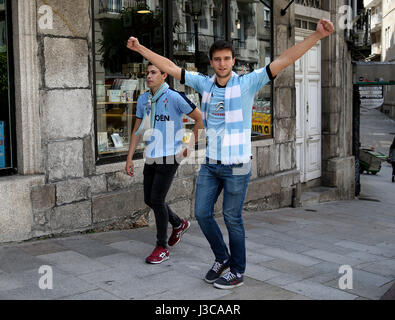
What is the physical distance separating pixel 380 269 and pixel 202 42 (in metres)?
4.17

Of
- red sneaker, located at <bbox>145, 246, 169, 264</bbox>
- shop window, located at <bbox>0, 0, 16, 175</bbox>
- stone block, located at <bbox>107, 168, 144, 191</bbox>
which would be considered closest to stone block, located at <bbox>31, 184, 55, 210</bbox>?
shop window, located at <bbox>0, 0, 16, 175</bbox>

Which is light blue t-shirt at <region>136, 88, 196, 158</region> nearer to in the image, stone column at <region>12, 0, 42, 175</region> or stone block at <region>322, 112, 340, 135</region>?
stone column at <region>12, 0, 42, 175</region>

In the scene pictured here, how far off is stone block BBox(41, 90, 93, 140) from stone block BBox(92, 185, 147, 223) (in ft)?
2.54

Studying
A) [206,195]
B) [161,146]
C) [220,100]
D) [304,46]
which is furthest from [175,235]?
[304,46]

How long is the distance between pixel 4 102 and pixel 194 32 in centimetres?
319

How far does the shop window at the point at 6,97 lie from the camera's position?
17.5 ft

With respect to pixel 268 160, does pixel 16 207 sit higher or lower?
lower

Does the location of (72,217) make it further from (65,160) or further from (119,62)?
(119,62)

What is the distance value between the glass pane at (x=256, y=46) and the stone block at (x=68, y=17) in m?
3.23

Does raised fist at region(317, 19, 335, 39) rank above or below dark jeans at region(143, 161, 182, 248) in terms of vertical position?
above

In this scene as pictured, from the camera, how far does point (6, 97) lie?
17.8 ft

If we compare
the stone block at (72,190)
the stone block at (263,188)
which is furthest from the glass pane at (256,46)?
the stone block at (72,190)

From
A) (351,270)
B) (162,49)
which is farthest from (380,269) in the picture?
(162,49)

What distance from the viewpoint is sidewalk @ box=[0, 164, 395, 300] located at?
159 inches
